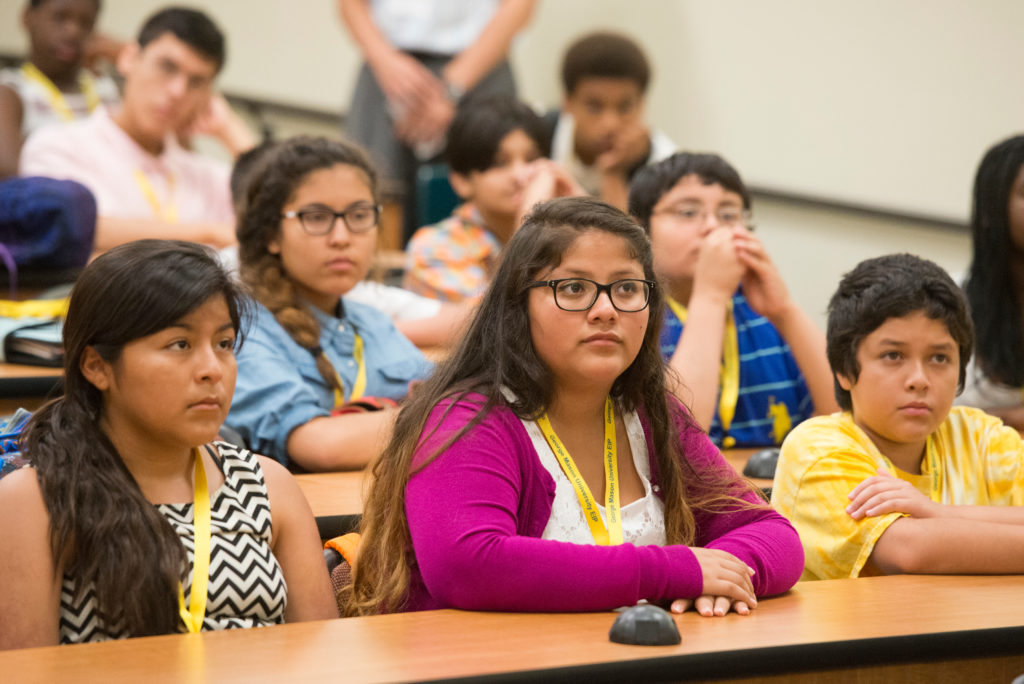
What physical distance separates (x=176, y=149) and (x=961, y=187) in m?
2.78

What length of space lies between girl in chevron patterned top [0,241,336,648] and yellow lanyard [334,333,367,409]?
0.79 meters

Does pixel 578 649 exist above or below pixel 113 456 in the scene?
below

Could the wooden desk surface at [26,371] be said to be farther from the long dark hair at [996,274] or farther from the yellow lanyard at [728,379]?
the long dark hair at [996,274]

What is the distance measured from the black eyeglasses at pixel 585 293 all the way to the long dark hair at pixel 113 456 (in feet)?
1.59

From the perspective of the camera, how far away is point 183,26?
4227 millimetres

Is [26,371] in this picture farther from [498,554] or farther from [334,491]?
[498,554]

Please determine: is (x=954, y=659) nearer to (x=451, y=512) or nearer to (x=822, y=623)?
(x=822, y=623)

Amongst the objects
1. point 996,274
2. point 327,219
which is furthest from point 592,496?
point 996,274

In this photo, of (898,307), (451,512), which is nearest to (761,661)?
(451,512)

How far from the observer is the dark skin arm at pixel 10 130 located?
13.0 feet

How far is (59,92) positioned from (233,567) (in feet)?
11.5

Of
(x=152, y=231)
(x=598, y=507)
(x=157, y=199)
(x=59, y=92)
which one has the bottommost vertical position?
(x=598, y=507)

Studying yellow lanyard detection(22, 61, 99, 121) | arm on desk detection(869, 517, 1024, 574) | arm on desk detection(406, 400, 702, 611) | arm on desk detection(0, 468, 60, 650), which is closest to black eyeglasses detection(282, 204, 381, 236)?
arm on desk detection(406, 400, 702, 611)

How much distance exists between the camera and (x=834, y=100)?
4.77 meters
